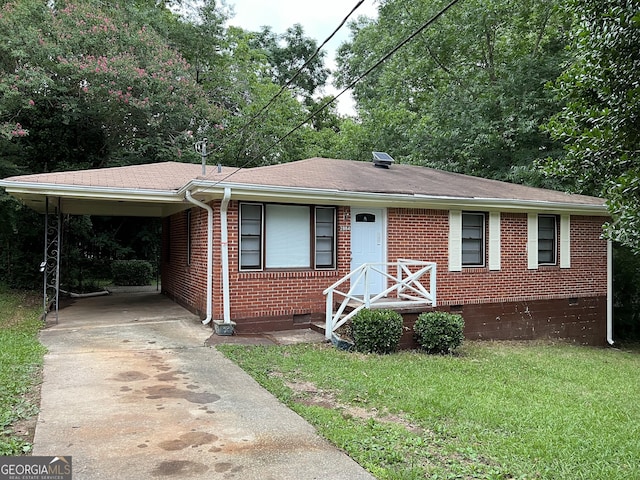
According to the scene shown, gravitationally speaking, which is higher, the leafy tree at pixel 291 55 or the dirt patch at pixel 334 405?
the leafy tree at pixel 291 55

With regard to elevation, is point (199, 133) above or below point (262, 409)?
above

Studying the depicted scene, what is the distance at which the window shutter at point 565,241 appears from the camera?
11.9 m

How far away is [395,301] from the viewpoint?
9.65 metres

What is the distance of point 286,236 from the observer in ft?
31.0

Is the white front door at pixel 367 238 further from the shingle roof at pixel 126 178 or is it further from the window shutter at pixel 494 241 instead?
the shingle roof at pixel 126 178

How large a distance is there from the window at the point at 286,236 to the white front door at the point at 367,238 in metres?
0.51

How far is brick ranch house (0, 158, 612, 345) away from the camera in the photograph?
352 inches

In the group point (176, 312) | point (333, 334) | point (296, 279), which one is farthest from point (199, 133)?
point (333, 334)

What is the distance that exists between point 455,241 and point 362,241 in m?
2.27

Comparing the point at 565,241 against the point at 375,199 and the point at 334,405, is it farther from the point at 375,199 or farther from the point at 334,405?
the point at 334,405

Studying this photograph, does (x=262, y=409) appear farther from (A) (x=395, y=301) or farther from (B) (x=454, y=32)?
(B) (x=454, y=32)

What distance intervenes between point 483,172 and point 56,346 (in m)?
15.0

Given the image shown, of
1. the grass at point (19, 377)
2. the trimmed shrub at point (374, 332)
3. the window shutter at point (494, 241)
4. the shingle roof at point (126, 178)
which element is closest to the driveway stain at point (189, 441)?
the grass at point (19, 377)
